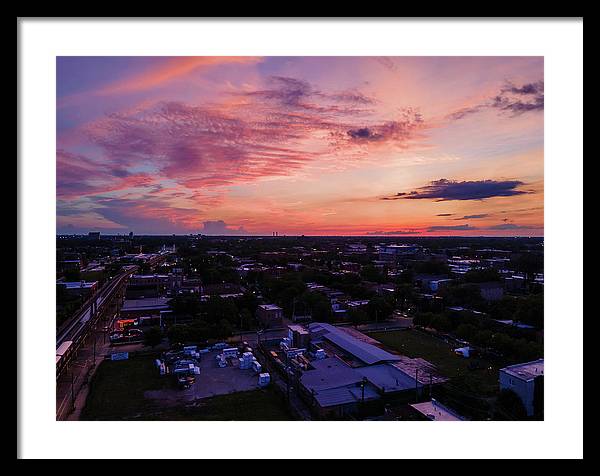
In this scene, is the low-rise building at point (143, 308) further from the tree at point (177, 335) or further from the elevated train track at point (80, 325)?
the tree at point (177, 335)

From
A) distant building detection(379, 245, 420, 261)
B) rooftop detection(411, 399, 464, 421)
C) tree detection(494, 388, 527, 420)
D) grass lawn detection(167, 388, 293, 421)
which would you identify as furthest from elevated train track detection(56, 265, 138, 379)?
distant building detection(379, 245, 420, 261)

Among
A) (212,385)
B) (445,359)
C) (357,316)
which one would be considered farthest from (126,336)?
(445,359)

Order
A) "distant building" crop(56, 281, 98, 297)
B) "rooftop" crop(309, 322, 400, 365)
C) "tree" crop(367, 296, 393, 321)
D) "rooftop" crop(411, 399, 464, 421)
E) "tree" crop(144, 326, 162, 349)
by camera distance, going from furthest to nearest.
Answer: "distant building" crop(56, 281, 98, 297), "tree" crop(367, 296, 393, 321), "tree" crop(144, 326, 162, 349), "rooftop" crop(309, 322, 400, 365), "rooftop" crop(411, 399, 464, 421)

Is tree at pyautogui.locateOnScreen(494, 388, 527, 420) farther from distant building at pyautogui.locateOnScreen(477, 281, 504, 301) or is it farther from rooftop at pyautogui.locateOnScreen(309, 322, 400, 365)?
distant building at pyautogui.locateOnScreen(477, 281, 504, 301)

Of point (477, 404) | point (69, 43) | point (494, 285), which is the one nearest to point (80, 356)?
point (69, 43)

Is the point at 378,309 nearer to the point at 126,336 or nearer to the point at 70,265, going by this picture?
the point at 126,336

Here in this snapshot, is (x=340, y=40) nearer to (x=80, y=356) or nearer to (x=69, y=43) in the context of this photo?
(x=69, y=43)
